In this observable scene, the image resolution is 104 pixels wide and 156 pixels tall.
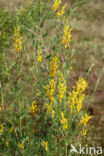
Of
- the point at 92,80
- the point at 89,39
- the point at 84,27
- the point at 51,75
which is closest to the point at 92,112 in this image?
the point at 92,80

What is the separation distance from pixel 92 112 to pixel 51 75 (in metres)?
1.27

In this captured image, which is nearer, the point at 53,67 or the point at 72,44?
the point at 53,67

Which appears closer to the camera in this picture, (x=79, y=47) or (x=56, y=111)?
(x=56, y=111)

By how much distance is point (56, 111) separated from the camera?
50.5 inches

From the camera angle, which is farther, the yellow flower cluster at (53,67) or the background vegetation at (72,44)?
the background vegetation at (72,44)

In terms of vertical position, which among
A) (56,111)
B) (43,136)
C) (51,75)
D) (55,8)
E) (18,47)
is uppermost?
(55,8)

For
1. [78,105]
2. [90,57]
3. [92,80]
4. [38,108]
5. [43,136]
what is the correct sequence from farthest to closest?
[90,57] < [92,80] < [43,136] < [38,108] < [78,105]

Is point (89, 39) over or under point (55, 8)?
under

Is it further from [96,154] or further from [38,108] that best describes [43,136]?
[96,154]

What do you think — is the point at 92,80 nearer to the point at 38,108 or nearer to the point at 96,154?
the point at 96,154

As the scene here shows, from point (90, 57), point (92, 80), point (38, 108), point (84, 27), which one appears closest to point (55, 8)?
point (38, 108)

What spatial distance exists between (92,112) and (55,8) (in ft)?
4.35

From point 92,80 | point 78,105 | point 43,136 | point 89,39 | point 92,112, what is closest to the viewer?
point 78,105

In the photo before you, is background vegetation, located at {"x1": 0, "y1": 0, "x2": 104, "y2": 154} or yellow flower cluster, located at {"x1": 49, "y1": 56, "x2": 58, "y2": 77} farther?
background vegetation, located at {"x1": 0, "y1": 0, "x2": 104, "y2": 154}
